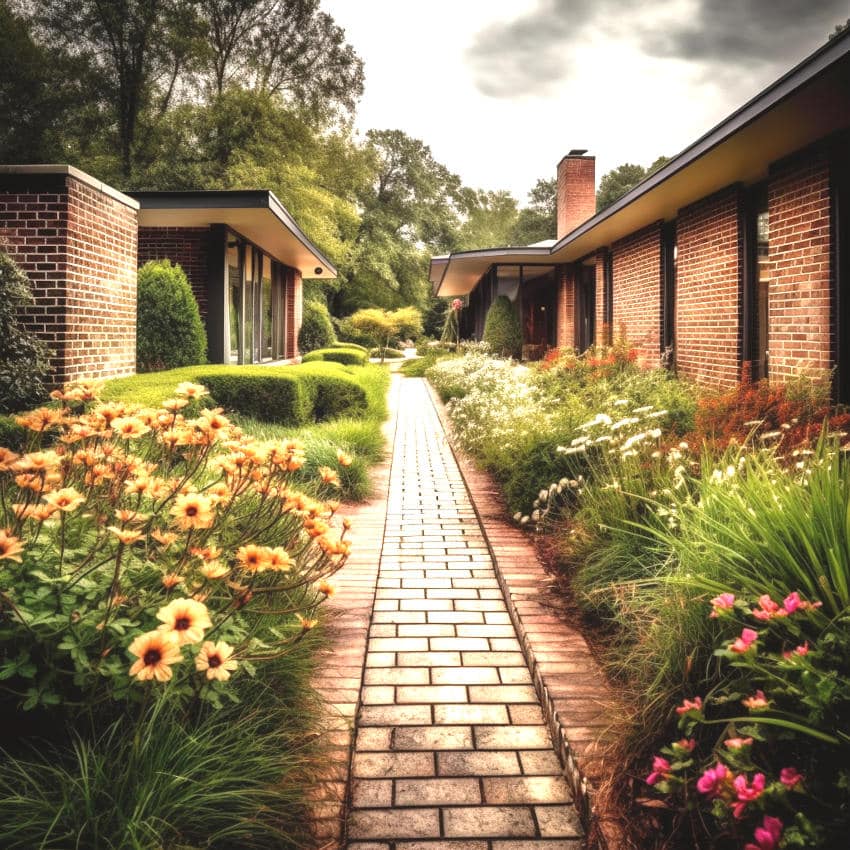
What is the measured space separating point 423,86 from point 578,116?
9324 mm

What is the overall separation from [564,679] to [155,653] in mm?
1744

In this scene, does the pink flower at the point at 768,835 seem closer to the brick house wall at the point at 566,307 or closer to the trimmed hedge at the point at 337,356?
the trimmed hedge at the point at 337,356

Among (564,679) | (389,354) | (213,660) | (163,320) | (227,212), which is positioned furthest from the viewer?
(389,354)

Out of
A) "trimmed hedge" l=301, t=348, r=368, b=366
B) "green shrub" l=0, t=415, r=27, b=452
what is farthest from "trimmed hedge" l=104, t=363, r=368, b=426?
"trimmed hedge" l=301, t=348, r=368, b=366

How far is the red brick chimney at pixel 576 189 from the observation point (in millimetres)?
19641

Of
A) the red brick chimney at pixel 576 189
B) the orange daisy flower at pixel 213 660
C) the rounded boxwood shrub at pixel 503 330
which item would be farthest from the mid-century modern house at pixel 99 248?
the red brick chimney at pixel 576 189

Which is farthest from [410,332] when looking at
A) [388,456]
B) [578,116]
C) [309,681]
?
[309,681]

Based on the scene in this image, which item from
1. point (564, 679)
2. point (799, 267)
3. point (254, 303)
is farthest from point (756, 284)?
point (254, 303)

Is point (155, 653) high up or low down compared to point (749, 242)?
down

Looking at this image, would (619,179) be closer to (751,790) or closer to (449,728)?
(449,728)

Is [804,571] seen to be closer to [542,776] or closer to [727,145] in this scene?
[542,776]

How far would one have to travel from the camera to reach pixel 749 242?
8.39m

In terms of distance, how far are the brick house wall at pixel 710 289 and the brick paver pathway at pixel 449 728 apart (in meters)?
5.63

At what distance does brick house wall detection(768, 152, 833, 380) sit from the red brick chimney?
12562 mm
